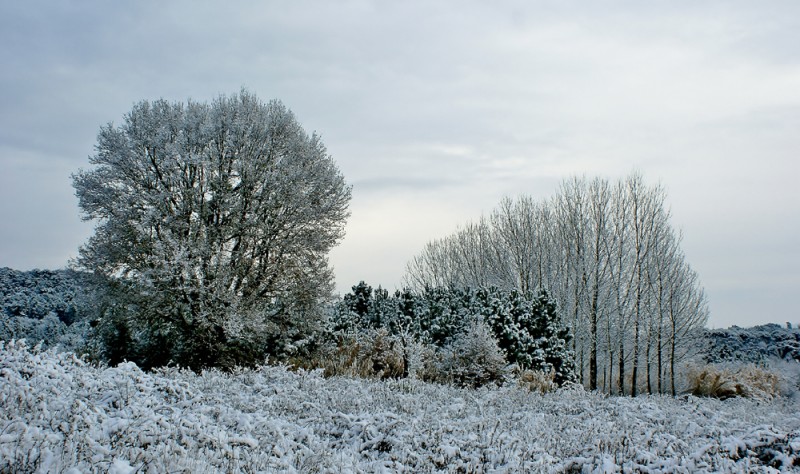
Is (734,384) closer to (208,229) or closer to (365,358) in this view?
(365,358)

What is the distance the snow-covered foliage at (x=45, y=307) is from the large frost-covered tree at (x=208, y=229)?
45.3 inches

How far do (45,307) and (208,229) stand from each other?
12743 millimetres

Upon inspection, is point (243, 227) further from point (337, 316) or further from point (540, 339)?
point (540, 339)

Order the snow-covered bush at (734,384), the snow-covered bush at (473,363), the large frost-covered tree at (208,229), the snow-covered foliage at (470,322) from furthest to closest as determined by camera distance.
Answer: the snow-covered bush at (734,384)
the snow-covered foliage at (470,322)
the large frost-covered tree at (208,229)
the snow-covered bush at (473,363)

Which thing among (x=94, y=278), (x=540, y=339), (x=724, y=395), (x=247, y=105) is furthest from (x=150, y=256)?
(x=724, y=395)

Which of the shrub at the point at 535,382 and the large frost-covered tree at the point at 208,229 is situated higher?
the large frost-covered tree at the point at 208,229

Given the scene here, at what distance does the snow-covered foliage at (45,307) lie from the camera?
17.7 metres

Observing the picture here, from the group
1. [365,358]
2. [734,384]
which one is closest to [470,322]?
[365,358]

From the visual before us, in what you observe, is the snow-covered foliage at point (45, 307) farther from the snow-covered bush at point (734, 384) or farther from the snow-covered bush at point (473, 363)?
the snow-covered bush at point (734, 384)

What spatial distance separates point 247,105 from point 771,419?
1620cm

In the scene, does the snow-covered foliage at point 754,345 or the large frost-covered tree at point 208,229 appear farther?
the snow-covered foliage at point 754,345

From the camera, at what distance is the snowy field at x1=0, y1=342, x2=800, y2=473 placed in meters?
4.86

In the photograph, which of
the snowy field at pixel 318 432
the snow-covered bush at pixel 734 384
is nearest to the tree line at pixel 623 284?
the snow-covered bush at pixel 734 384

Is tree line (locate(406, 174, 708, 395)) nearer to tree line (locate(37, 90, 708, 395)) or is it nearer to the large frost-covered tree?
tree line (locate(37, 90, 708, 395))
